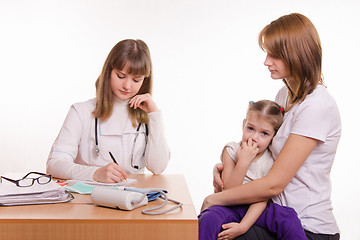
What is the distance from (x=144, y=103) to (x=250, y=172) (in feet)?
2.47

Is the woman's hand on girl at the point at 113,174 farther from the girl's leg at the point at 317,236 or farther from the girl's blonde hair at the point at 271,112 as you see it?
the girl's leg at the point at 317,236

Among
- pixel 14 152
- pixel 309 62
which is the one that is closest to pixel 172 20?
pixel 14 152

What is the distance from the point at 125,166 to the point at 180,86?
192 cm

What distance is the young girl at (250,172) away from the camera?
172cm

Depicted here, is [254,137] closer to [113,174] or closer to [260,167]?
[260,167]

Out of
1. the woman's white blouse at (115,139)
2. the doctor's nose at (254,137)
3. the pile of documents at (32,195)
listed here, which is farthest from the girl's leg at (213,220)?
the woman's white blouse at (115,139)

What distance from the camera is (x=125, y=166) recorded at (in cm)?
243

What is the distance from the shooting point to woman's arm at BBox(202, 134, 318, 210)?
1.76 meters

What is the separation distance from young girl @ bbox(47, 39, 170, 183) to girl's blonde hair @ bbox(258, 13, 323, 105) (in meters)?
0.80

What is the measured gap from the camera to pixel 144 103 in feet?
7.99

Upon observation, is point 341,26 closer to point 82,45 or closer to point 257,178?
point 82,45

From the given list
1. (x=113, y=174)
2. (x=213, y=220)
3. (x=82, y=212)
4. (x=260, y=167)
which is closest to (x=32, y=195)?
(x=82, y=212)

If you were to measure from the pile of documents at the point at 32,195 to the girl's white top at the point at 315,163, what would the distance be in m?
0.90

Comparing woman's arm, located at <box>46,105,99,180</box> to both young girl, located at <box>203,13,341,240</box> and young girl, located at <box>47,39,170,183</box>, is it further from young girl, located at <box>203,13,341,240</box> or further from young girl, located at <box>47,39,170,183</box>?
young girl, located at <box>203,13,341,240</box>
